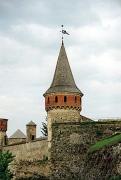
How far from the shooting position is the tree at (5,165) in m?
59.2

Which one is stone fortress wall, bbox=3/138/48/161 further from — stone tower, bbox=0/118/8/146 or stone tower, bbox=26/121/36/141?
stone tower, bbox=0/118/8/146

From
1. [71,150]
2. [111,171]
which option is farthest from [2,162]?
[111,171]

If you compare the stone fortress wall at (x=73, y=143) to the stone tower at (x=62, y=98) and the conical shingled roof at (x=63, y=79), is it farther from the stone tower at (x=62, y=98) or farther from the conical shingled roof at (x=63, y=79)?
the conical shingled roof at (x=63, y=79)

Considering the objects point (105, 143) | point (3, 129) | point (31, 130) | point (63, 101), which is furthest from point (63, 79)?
point (3, 129)

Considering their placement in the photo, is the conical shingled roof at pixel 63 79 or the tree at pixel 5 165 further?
the conical shingled roof at pixel 63 79

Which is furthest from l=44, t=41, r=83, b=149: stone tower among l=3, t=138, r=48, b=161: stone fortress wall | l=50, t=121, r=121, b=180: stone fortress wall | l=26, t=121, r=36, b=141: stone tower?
l=26, t=121, r=36, b=141: stone tower

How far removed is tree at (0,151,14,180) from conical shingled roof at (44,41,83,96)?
741 centimetres

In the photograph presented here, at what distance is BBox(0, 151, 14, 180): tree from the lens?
59.2m

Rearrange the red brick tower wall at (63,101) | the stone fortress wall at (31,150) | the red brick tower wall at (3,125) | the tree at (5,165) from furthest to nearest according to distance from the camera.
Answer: the red brick tower wall at (3,125) → the stone fortress wall at (31,150) → the red brick tower wall at (63,101) → the tree at (5,165)

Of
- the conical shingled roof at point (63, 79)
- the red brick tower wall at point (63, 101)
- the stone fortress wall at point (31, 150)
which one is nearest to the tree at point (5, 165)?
the stone fortress wall at point (31, 150)

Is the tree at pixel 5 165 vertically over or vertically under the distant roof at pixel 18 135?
under

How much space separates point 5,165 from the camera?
6088cm

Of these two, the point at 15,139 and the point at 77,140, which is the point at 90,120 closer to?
Result: the point at 77,140

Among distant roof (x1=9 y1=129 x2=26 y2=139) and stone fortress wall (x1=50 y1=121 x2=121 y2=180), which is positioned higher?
distant roof (x1=9 y1=129 x2=26 y2=139)
